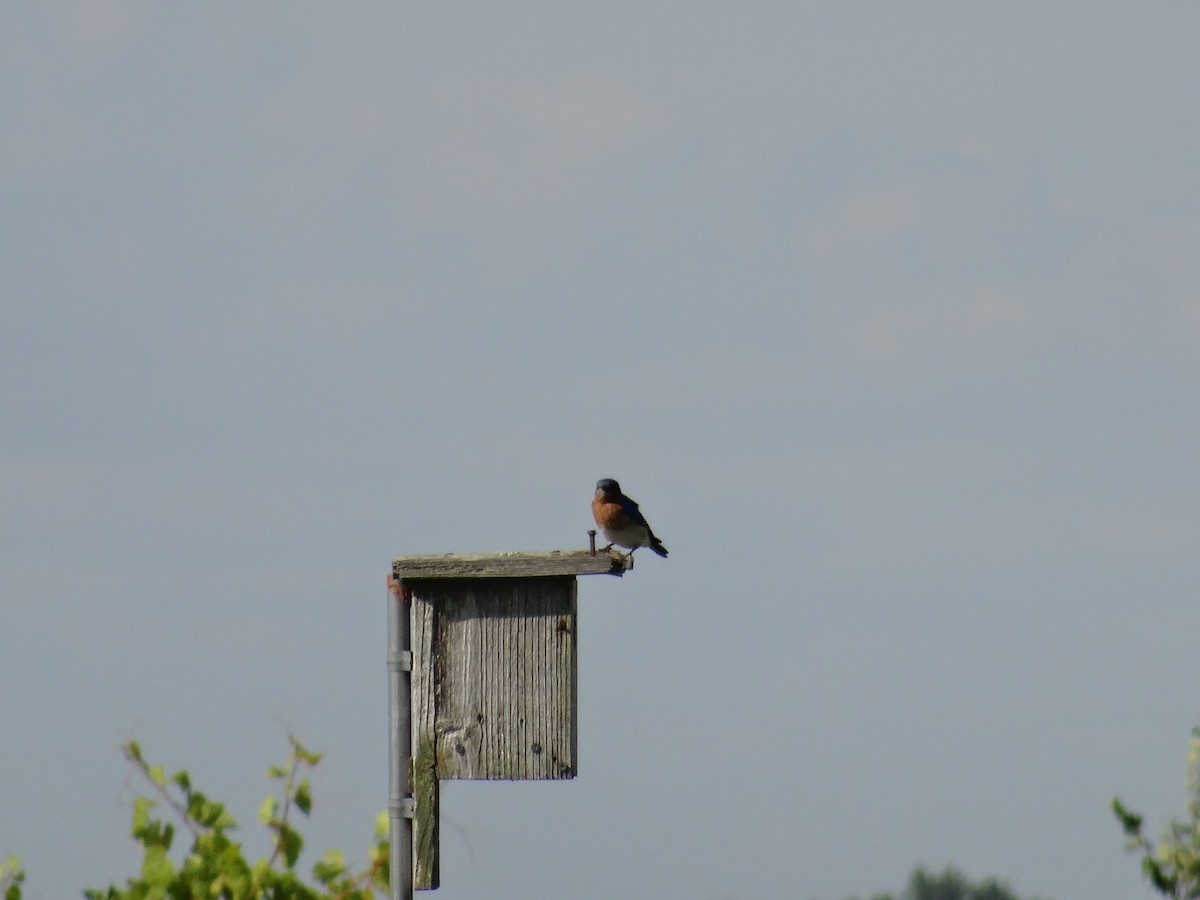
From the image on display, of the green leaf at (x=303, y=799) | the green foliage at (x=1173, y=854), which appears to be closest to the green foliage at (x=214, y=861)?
the green leaf at (x=303, y=799)

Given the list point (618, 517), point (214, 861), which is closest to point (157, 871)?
point (214, 861)

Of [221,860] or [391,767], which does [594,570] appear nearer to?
[391,767]

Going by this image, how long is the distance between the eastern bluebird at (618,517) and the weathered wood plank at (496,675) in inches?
79.8

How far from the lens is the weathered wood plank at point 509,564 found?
5840 millimetres

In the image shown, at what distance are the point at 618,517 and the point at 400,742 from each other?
7.80 ft

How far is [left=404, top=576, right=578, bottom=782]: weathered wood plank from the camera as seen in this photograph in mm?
5863

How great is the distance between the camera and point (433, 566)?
5848 millimetres

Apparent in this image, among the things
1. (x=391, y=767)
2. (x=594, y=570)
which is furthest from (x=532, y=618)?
(x=391, y=767)

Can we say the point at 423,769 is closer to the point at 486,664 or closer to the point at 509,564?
the point at 486,664

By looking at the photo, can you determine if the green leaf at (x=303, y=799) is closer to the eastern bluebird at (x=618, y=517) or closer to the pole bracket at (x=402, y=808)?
the pole bracket at (x=402, y=808)

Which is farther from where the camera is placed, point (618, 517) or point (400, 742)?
point (618, 517)

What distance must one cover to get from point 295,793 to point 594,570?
1.46 metres

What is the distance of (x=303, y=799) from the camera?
480cm

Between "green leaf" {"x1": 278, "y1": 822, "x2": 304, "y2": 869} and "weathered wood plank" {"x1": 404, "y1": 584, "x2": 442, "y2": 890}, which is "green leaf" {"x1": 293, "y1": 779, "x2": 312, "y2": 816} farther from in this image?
"weathered wood plank" {"x1": 404, "y1": 584, "x2": 442, "y2": 890}
